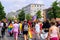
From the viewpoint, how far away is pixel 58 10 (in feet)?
293

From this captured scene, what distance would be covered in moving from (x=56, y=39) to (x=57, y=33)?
0.78 feet

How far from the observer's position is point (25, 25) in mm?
16078

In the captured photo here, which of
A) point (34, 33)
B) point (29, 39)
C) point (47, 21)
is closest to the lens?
point (47, 21)

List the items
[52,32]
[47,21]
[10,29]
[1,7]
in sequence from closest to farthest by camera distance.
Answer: [52,32]
[47,21]
[10,29]
[1,7]

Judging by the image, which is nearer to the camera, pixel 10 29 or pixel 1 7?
pixel 10 29

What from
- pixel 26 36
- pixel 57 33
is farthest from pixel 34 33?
pixel 57 33

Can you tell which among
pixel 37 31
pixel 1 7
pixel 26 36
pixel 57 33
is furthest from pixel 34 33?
pixel 1 7

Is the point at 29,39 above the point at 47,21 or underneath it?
underneath

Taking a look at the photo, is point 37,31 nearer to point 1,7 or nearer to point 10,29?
point 10,29

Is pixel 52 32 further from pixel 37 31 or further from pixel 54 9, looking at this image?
pixel 54 9

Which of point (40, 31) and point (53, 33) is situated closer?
point (53, 33)

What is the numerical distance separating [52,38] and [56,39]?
154 mm

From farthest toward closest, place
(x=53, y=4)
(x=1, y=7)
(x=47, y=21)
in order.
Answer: (x=1, y=7) < (x=53, y=4) < (x=47, y=21)

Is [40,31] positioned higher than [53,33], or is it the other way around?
[53,33]
